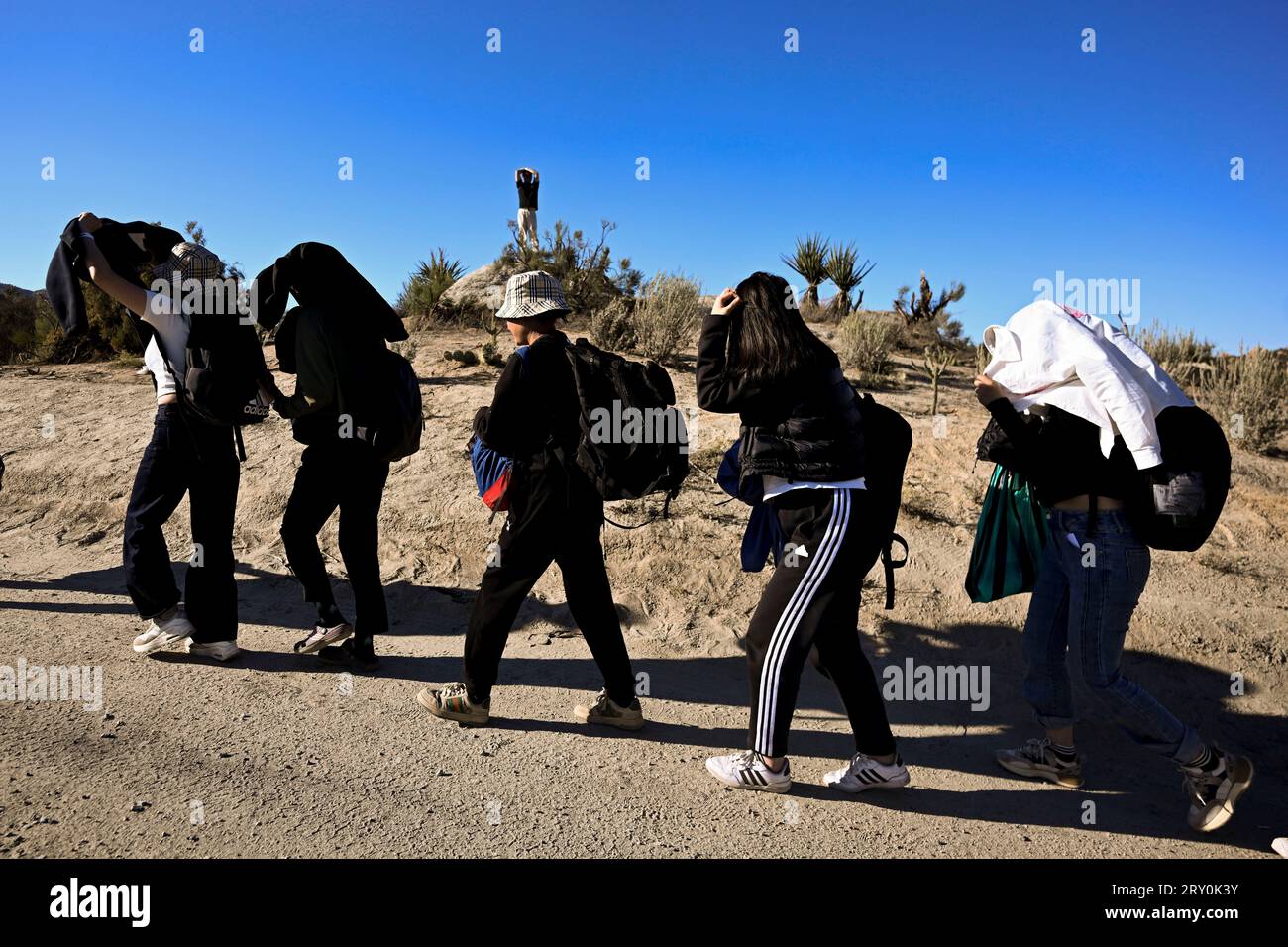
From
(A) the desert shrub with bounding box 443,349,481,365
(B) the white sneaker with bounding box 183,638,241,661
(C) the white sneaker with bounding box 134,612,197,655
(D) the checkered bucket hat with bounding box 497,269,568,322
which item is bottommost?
(B) the white sneaker with bounding box 183,638,241,661

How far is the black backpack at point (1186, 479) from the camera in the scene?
3.16 m

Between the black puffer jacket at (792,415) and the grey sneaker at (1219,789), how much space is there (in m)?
1.89

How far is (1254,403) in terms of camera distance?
26.7 ft

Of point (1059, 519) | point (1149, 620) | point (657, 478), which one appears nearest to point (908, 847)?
point (1059, 519)

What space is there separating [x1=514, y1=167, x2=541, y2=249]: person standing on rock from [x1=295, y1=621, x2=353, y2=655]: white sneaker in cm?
1024

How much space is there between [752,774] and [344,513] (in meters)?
2.55

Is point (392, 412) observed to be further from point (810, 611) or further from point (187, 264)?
point (810, 611)

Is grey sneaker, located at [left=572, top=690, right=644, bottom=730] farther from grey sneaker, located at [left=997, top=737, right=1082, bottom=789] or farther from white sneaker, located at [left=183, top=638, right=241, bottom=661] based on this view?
white sneaker, located at [left=183, top=638, right=241, bottom=661]

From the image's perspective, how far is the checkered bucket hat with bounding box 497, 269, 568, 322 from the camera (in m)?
3.88

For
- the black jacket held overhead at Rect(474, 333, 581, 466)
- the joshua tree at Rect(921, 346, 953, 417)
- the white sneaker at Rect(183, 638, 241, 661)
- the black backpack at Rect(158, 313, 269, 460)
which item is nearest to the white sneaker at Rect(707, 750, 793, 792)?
the black jacket held overhead at Rect(474, 333, 581, 466)

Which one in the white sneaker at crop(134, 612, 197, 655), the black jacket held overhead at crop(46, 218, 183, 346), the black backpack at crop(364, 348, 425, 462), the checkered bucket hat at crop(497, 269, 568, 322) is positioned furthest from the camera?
the white sneaker at crop(134, 612, 197, 655)

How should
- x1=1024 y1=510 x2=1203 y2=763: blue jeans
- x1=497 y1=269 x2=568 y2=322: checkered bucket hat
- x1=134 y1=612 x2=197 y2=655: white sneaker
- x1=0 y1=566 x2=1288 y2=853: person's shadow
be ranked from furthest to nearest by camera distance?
x1=134 y1=612 x2=197 y2=655: white sneaker < x1=497 y1=269 x2=568 y2=322: checkered bucket hat < x1=0 y1=566 x2=1288 y2=853: person's shadow < x1=1024 y1=510 x2=1203 y2=763: blue jeans

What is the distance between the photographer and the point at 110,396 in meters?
9.64

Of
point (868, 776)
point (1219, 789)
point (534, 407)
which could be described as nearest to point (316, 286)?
point (534, 407)
